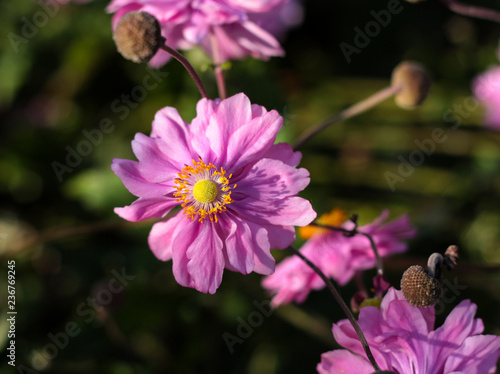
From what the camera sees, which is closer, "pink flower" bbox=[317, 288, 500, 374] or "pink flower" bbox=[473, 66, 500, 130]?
"pink flower" bbox=[317, 288, 500, 374]

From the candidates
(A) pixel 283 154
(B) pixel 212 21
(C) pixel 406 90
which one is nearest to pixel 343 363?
(A) pixel 283 154

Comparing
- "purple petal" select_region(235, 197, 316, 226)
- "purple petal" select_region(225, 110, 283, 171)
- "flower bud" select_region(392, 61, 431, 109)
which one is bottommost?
"flower bud" select_region(392, 61, 431, 109)

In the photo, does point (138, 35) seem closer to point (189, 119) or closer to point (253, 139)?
point (253, 139)

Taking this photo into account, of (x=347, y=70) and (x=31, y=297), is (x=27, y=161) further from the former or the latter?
(x=347, y=70)

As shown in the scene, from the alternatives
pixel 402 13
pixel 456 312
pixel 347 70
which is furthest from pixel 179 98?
pixel 456 312

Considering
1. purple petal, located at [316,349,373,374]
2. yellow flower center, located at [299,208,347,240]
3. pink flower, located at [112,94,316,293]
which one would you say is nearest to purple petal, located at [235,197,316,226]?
pink flower, located at [112,94,316,293]

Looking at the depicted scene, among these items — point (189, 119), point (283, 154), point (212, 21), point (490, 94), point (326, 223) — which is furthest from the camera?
point (490, 94)

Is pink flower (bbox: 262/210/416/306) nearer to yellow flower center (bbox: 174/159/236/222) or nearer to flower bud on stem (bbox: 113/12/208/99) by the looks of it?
yellow flower center (bbox: 174/159/236/222)

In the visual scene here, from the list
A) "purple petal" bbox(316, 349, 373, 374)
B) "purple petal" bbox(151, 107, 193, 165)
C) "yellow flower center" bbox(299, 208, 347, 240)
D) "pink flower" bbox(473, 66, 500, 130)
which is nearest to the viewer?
"purple petal" bbox(316, 349, 373, 374)
